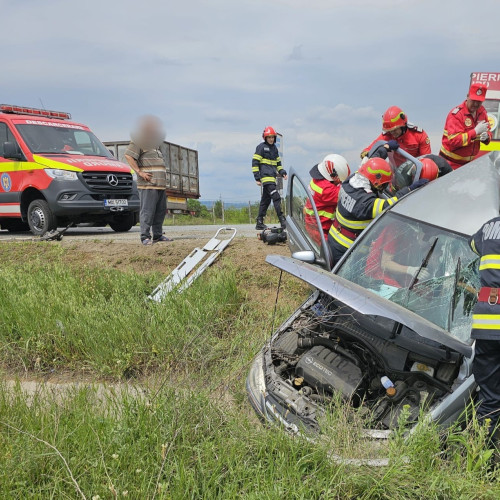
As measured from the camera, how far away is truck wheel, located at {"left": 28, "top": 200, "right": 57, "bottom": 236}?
906 cm

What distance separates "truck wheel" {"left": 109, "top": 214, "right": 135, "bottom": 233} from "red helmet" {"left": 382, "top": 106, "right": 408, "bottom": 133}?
5.88m

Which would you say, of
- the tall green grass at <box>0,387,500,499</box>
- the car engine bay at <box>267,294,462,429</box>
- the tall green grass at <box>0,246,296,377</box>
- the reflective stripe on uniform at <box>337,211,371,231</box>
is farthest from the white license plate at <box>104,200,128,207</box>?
the tall green grass at <box>0,387,500,499</box>

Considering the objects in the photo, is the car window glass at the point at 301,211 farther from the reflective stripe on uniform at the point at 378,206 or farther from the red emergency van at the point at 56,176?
the red emergency van at the point at 56,176

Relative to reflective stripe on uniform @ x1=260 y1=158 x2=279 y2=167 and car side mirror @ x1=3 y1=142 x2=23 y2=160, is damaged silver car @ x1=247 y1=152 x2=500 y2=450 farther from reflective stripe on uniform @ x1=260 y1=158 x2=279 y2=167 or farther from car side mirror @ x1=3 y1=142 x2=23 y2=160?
car side mirror @ x1=3 y1=142 x2=23 y2=160

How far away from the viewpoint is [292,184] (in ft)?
17.3

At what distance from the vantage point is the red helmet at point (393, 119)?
606cm

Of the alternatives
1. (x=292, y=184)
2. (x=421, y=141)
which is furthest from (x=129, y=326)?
(x=421, y=141)

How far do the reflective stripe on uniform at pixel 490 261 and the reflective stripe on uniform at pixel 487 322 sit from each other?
25 centimetres

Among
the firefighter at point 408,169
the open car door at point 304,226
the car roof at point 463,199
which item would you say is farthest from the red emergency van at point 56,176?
the car roof at point 463,199

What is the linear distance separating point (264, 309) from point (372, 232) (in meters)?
1.95

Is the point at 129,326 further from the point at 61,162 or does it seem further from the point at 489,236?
the point at 61,162

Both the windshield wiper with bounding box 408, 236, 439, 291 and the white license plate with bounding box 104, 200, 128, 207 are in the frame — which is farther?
the white license plate with bounding box 104, 200, 128, 207

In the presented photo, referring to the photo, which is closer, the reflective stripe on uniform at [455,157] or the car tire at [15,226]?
the reflective stripe on uniform at [455,157]

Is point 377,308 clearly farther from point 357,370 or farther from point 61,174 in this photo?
point 61,174
